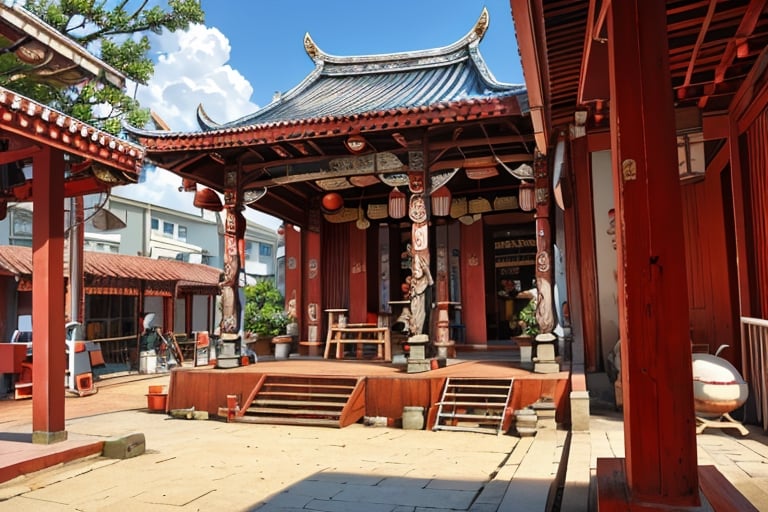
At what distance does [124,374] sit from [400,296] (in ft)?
24.0

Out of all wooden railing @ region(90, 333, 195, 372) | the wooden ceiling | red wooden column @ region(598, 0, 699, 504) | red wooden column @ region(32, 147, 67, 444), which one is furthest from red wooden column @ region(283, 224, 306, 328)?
red wooden column @ region(598, 0, 699, 504)

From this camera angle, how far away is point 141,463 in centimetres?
525

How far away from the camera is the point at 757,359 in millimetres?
5516

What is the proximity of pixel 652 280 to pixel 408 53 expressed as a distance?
468 inches

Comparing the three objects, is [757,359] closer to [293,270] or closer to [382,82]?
[293,270]

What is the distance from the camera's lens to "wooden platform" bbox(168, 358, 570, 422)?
6762 mm

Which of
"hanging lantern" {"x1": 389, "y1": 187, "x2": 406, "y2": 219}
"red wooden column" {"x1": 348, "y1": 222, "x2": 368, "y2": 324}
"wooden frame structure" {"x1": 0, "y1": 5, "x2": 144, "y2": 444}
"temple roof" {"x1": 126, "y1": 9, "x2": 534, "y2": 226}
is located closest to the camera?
"wooden frame structure" {"x1": 0, "y1": 5, "x2": 144, "y2": 444}

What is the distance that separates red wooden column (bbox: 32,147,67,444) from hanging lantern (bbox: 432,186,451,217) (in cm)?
606

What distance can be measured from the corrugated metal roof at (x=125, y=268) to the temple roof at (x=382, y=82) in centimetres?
573

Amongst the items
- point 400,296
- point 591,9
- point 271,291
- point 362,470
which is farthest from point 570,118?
point 271,291

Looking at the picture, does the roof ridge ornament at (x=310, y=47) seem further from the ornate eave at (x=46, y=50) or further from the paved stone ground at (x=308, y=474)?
the paved stone ground at (x=308, y=474)

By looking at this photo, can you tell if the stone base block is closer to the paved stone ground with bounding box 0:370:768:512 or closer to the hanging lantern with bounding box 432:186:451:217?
the paved stone ground with bounding box 0:370:768:512

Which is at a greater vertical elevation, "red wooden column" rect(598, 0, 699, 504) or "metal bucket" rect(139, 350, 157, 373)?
"red wooden column" rect(598, 0, 699, 504)

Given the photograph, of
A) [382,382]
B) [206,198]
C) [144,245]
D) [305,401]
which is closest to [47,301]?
[305,401]
